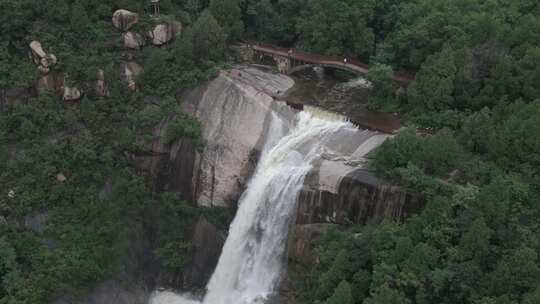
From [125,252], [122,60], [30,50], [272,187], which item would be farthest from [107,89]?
[272,187]

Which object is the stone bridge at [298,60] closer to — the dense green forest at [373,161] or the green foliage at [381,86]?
the dense green forest at [373,161]

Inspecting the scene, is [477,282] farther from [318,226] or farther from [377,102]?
[377,102]

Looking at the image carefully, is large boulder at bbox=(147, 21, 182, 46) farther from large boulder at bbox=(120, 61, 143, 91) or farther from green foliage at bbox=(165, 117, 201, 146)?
green foliage at bbox=(165, 117, 201, 146)

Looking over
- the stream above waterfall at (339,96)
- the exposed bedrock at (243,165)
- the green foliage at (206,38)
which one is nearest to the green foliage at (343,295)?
the exposed bedrock at (243,165)

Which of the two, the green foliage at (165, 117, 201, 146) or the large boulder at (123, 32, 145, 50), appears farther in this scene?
the large boulder at (123, 32, 145, 50)

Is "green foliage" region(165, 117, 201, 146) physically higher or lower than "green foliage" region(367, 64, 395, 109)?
lower

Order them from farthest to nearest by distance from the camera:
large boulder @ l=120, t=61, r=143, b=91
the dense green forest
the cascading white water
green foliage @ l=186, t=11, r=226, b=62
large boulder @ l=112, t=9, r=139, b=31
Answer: large boulder @ l=112, t=9, r=139, b=31, green foliage @ l=186, t=11, r=226, b=62, large boulder @ l=120, t=61, r=143, b=91, the cascading white water, the dense green forest

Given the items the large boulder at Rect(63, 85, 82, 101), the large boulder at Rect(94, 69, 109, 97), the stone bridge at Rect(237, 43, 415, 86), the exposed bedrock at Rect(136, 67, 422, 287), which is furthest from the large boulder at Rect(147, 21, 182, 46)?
the large boulder at Rect(63, 85, 82, 101)
